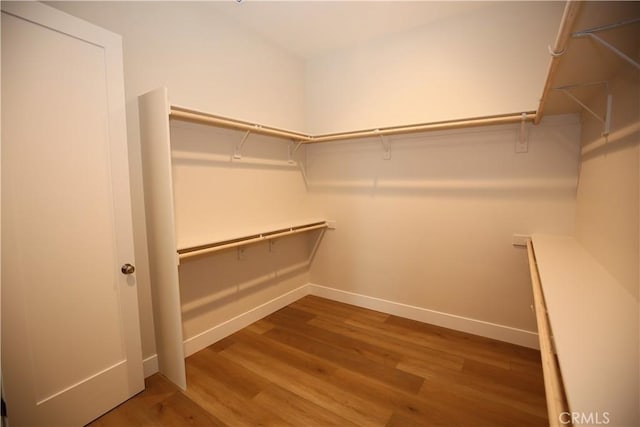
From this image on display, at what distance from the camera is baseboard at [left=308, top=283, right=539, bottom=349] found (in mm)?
2293

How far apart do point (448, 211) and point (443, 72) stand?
46.2 inches

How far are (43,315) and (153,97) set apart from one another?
4.20 feet

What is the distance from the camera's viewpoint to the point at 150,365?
6.58 feet

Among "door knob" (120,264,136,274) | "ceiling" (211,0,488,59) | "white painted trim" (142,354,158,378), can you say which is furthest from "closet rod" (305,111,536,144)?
"white painted trim" (142,354,158,378)

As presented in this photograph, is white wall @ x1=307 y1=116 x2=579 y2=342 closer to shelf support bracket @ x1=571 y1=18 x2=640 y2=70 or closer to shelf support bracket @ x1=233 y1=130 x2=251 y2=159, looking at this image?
shelf support bracket @ x1=233 y1=130 x2=251 y2=159

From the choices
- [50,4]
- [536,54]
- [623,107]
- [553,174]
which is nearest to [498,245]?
[553,174]

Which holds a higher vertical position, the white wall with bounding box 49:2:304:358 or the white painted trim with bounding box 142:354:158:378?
the white wall with bounding box 49:2:304:358

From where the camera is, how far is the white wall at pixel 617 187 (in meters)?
1.10

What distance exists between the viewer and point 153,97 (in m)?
1.73

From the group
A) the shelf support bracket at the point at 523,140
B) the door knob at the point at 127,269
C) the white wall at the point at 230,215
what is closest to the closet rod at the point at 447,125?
the shelf support bracket at the point at 523,140

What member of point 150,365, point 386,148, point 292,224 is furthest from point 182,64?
point 150,365

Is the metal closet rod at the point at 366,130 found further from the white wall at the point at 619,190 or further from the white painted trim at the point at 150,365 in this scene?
the white painted trim at the point at 150,365

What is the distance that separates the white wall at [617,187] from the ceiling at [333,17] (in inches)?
53.4

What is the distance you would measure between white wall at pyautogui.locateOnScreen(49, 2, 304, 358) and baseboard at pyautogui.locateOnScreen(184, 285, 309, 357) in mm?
331
